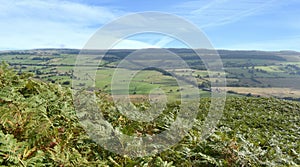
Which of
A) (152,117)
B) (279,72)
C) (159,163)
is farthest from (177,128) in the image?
(279,72)

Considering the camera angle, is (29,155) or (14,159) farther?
(29,155)

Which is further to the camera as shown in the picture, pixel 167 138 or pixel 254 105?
pixel 254 105

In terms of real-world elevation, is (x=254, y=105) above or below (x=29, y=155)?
below

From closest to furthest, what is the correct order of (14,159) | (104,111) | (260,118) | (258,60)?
1. (14,159)
2. (104,111)
3. (260,118)
4. (258,60)

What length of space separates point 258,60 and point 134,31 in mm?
149001

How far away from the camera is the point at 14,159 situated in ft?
10.2

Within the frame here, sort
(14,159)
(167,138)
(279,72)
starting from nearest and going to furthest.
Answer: (14,159) < (167,138) < (279,72)

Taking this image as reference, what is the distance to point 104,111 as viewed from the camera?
22.1ft

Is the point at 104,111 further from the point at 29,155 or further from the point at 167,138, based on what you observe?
the point at 29,155

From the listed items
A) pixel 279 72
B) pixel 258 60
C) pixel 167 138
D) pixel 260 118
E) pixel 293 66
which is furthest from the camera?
pixel 258 60

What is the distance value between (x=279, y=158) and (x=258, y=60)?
150 meters

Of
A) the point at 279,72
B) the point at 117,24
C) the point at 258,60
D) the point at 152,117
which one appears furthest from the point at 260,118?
the point at 258,60

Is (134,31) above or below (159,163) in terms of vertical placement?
above

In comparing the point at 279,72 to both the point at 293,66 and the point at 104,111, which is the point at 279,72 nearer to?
the point at 293,66
